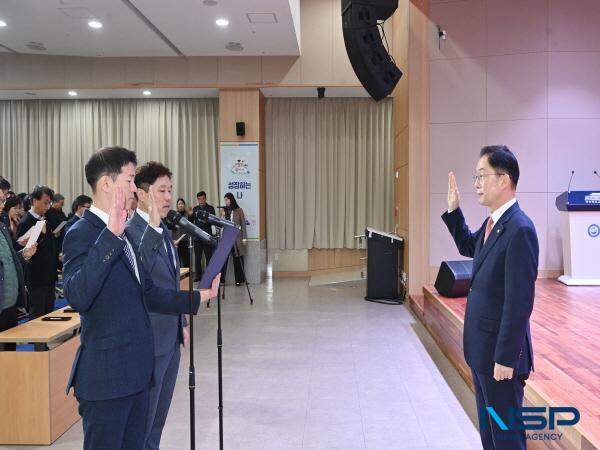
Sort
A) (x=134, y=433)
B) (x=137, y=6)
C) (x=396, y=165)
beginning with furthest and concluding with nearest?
1. (x=396, y=165)
2. (x=137, y=6)
3. (x=134, y=433)

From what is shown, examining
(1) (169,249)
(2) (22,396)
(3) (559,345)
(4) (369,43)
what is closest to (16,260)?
(2) (22,396)

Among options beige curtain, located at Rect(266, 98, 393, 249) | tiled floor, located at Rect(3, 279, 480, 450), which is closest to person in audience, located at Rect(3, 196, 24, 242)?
tiled floor, located at Rect(3, 279, 480, 450)

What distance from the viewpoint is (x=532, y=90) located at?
6.43 meters

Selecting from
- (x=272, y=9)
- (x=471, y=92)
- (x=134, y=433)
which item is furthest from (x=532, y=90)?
(x=134, y=433)

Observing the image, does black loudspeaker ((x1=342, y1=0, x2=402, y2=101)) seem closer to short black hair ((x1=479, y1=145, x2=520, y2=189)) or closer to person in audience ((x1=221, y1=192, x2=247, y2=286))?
short black hair ((x1=479, y1=145, x2=520, y2=189))

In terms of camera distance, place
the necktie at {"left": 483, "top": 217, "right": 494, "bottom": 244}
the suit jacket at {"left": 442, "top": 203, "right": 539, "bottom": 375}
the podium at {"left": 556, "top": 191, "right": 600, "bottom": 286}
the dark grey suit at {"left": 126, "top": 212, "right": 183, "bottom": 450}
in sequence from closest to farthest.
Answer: the suit jacket at {"left": 442, "top": 203, "right": 539, "bottom": 375} → the dark grey suit at {"left": 126, "top": 212, "right": 183, "bottom": 450} → the necktie at {"left": 483, "top": 217, "right": 494, "bottom": 244} → the podium at {"left": 556, "top": 191, "right": 600, "bottom": 286}

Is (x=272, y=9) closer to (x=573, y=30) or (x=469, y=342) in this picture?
(x=573, y=30)

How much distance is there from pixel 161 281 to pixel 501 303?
1.42 metres

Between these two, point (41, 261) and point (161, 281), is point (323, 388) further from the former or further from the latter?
point (41, 261)

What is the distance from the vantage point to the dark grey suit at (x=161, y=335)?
6.83 feet

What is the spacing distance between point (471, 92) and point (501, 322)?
207 inches

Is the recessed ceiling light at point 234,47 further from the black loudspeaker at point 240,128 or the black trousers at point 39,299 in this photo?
the black trousers at point 39,299

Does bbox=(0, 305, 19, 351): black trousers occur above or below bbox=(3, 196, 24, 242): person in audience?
below

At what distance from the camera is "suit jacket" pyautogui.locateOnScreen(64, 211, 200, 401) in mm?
1539
